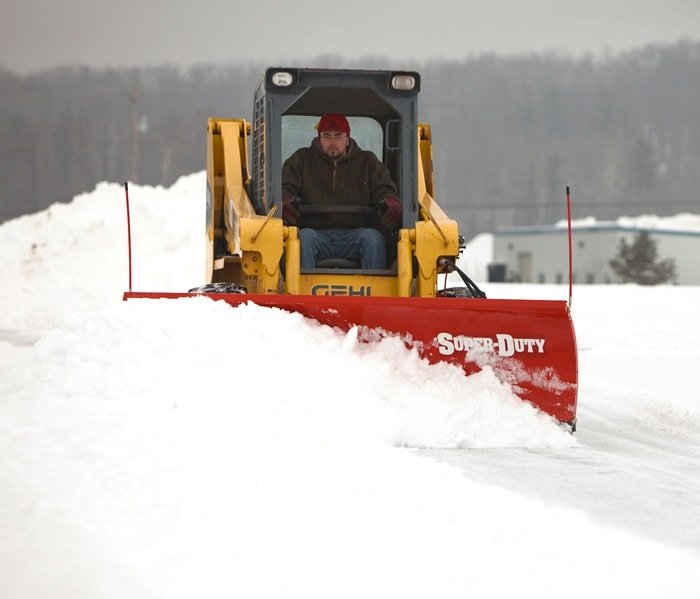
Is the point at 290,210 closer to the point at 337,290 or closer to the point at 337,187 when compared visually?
the point at 337,187

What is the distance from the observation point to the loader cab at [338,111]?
7.29m

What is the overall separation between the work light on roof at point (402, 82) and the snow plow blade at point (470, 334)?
184 cm

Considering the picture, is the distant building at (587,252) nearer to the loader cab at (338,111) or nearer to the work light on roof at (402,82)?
the loader cab at (338,111)

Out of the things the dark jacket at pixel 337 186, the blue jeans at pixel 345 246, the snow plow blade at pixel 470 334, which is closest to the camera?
the snow plow blade at pixel 470 334

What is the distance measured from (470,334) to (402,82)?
204cm

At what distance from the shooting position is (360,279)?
7109 millimetres

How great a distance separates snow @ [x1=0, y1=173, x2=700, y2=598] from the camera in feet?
10.7

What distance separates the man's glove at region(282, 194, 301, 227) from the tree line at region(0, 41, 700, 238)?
168 ft

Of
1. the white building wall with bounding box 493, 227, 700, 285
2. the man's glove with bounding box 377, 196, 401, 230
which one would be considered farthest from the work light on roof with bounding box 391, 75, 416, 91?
the white building wall with bounding box 493, 227, 700, 285

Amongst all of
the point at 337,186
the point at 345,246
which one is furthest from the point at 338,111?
the point at 345,246

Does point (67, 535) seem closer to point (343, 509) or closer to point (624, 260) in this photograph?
point (343, 509)

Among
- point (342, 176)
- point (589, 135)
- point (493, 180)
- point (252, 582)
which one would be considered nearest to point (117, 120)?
point (493, 180)

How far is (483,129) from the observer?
299ft

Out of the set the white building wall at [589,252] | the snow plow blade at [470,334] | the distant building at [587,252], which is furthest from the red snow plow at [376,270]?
the white building wall at [589,252]
